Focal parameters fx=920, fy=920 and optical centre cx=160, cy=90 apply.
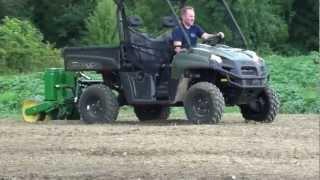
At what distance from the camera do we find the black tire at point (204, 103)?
1463 centimetres

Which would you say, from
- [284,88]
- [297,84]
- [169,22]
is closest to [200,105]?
[169,22]

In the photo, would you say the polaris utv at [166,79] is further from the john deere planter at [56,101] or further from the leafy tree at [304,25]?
the leafy tree at [304,25]

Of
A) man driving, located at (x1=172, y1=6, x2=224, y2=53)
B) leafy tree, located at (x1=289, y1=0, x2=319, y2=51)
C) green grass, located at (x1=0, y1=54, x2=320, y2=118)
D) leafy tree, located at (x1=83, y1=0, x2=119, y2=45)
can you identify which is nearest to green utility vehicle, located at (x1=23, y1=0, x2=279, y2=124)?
man driving, located at (x1=172, y1=6, x2=224, y2=53)

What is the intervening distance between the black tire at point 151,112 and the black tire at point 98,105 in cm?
124

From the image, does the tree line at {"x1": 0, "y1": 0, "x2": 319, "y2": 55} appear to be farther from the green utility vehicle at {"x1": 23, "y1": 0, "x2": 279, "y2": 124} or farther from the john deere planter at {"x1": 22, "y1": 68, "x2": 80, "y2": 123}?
the green utility vehicle at {"x1": 23, "y1": 0, "x2": 279, "y2": 124}

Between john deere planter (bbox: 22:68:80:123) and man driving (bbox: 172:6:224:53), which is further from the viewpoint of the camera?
john deere planter (bbox: 22:68:80:123)

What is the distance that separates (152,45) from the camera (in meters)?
16.2

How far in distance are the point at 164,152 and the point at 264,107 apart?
5.55 m

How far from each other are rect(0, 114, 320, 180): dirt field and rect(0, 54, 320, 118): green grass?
19.1 feet

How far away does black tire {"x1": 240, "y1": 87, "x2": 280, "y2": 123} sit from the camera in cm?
1562

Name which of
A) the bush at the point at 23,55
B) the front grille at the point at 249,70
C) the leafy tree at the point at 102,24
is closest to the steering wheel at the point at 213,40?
the front grille at the point at 249,70

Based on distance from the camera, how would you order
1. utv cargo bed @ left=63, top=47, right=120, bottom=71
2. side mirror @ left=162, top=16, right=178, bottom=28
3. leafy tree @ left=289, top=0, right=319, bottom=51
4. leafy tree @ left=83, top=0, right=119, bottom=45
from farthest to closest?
leafy tree @ left=289, top=0, right=319, bottom=51
leafy tree @ left=83, top=0, right=119, bottom=45
utv cargo bed @ left=63, top=47, right=120, bottom=71
side mirror @ left=162, top=16, right=178, bottom=28

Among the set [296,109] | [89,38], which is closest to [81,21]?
[89,38]

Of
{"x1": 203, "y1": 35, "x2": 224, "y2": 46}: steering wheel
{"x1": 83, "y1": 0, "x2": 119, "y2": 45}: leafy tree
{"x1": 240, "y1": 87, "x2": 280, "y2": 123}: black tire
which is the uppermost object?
{"x1": 203, "y1": 35, "x2": 224, "y2": 46}: steering wheel
